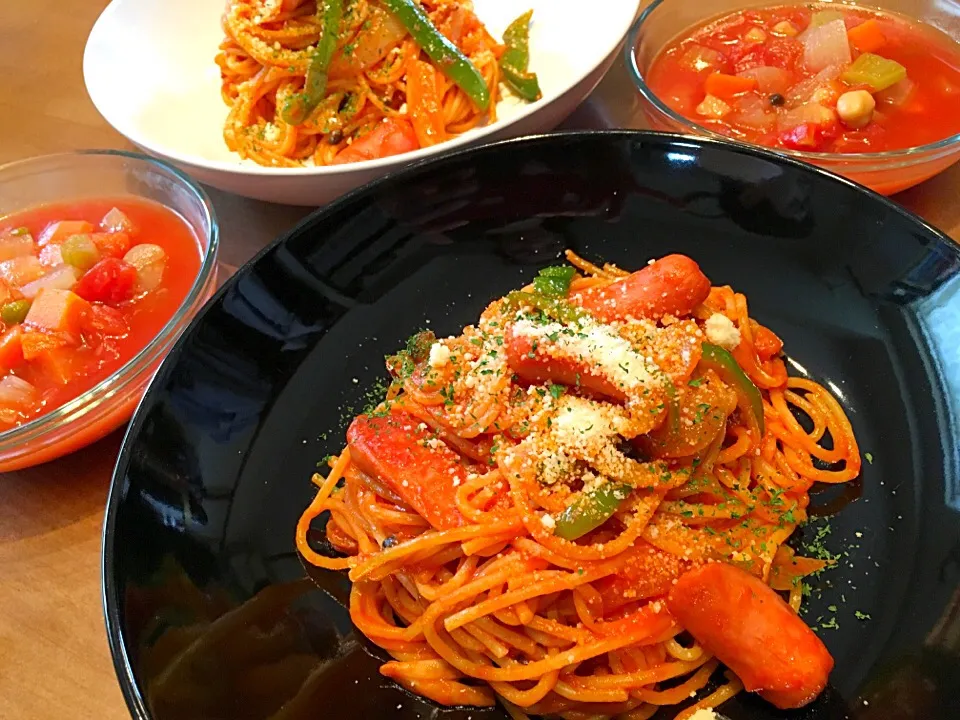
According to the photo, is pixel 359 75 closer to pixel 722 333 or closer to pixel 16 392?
pixel 16 392

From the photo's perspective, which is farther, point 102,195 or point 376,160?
point 102,195

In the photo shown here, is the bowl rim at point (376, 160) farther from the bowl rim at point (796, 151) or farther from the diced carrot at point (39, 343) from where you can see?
the diced carrot at point (39, 343)

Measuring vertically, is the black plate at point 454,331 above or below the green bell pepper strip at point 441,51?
below

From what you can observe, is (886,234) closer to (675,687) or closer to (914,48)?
(675,687)

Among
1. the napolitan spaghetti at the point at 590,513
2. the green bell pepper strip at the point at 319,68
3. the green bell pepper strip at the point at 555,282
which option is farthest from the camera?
the green bell pepper strip at the point at 319,68

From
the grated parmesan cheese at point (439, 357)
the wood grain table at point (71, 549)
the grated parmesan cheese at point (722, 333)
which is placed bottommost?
the wood grain table at point (71, 549)

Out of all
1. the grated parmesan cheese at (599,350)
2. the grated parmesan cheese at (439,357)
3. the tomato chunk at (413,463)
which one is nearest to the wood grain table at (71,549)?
the tomato chunk at (413,463)

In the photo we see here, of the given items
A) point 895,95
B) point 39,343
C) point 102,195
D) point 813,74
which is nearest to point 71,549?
point 39,343
